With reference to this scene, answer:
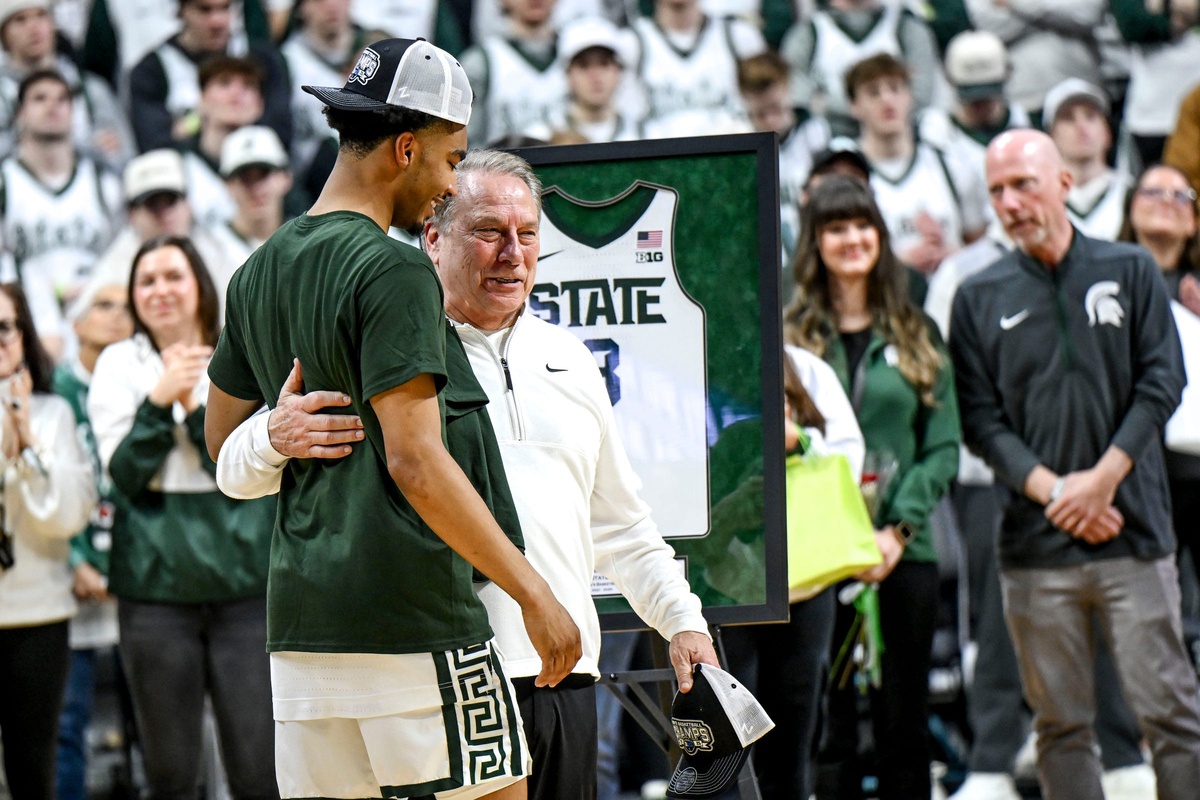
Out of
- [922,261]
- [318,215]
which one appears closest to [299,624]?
[318,215]

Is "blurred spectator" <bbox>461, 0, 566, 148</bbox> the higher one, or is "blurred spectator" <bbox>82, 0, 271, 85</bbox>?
"blurred spectator" <bbox>82, 0, 271, 85</bbox>

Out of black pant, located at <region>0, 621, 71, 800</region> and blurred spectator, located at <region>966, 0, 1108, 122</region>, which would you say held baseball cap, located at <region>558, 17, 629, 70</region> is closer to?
blurred spectator, located at <region>966, 0, 1108, 122</region>

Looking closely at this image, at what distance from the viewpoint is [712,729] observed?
3236 mm

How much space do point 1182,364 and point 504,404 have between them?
3.02m

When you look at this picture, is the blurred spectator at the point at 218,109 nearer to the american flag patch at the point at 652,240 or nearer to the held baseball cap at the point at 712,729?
the american flag patch at the point at 652,240

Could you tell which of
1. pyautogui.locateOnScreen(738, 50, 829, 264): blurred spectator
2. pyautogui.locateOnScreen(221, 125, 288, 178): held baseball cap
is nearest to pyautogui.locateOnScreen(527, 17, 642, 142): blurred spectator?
pyautogui.locateOnScreen(738, 50, 829, 264): blurred spectator

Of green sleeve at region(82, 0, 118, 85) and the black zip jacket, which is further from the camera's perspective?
green sleeve at region(82, 0, 118, 85)

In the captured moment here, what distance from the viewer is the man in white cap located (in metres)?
2.61

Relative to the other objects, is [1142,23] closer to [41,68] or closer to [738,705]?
[41,68]

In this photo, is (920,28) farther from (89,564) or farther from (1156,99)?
(89,564)

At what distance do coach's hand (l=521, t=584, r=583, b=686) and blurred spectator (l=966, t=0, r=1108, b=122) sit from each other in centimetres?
741

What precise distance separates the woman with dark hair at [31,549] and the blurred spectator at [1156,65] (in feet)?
19.8

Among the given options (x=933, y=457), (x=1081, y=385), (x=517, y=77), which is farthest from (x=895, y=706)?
(x=517, y=77)

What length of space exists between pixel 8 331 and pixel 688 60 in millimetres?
4605
